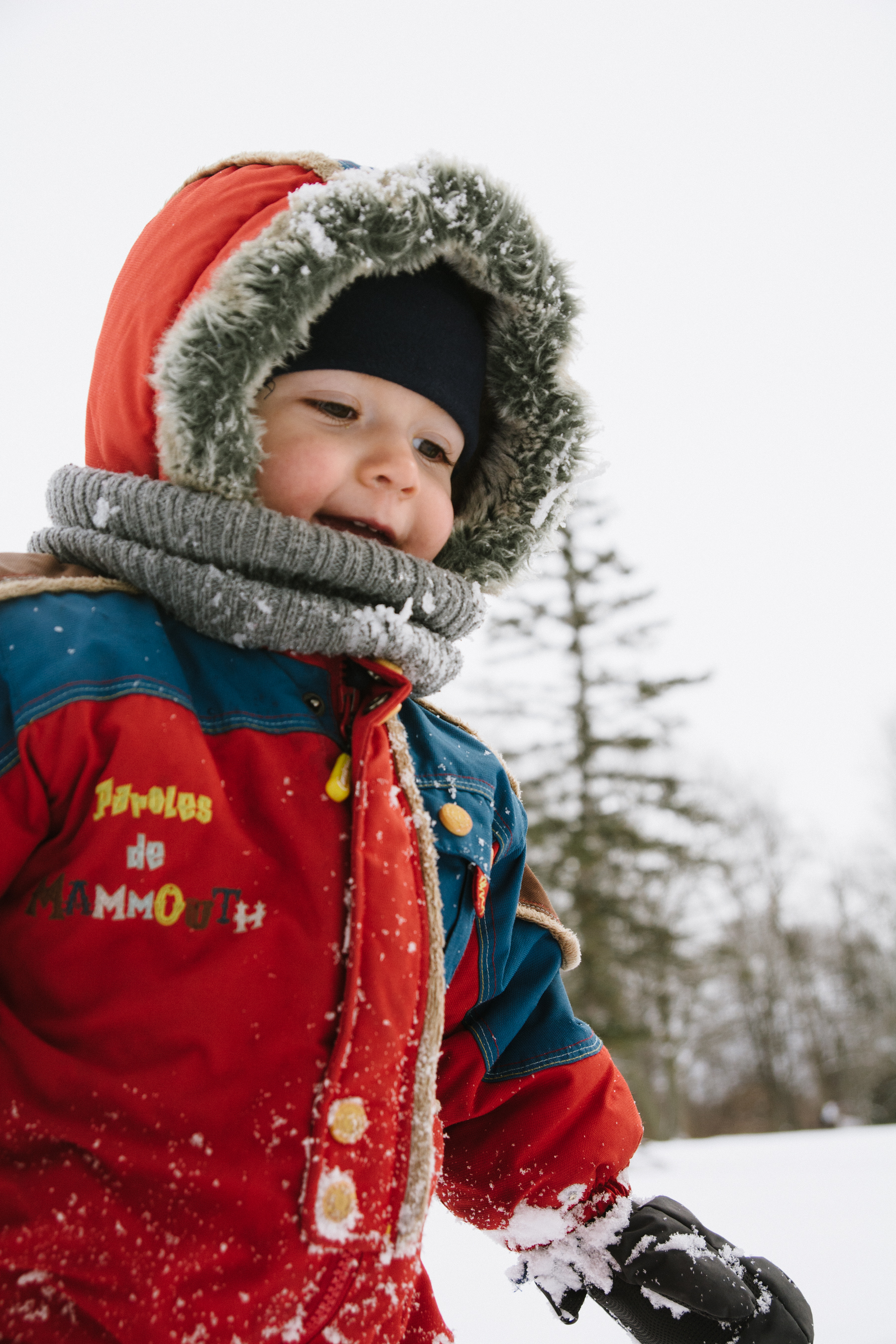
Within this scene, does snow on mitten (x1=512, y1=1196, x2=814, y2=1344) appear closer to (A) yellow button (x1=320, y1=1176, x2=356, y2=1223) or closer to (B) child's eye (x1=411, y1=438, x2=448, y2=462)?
(A) yellow button (x1=320, y1=1176, x2=356, y2=1223)

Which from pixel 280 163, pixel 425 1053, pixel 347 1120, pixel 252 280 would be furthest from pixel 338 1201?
pixel 280 163

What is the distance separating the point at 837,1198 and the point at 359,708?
353 cm

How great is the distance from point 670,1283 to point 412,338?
1.77 m

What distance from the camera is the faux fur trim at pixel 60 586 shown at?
3.54ft

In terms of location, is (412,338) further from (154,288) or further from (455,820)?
(455,820)

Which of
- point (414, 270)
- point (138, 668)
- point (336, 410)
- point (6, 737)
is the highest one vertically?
point (414, 270)

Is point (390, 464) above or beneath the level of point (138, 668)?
above

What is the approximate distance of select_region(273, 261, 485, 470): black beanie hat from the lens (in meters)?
1.46

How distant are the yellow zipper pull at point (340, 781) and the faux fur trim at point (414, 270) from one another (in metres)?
0.44

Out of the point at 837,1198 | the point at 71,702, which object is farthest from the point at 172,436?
the point at 837,1198

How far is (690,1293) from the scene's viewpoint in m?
1.43

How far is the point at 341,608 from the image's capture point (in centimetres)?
127

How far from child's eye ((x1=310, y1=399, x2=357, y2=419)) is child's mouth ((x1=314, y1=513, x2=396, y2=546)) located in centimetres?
18

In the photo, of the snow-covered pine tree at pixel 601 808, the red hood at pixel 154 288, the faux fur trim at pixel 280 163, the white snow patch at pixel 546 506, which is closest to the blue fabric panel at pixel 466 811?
the white snow patch at pixel 546 506
